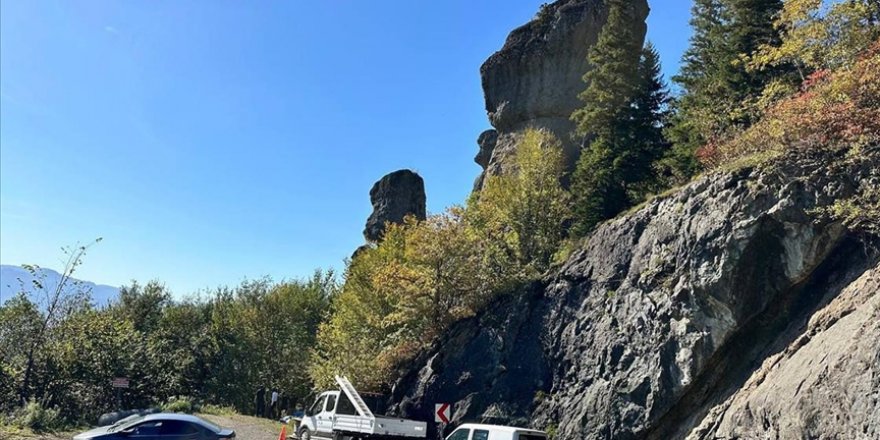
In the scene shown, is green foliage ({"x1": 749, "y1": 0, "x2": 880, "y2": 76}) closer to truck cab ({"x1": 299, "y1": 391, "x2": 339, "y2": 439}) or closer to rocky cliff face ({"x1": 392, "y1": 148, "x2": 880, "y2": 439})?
rocky cliff face ({"x1": 392, "y1": 148, "x2": 880, "y2": 439})

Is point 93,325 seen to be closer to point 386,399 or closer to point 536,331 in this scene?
point 386,399

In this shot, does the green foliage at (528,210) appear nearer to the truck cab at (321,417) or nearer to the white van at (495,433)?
the truck cab at (321,417)

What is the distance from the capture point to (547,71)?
44625mm

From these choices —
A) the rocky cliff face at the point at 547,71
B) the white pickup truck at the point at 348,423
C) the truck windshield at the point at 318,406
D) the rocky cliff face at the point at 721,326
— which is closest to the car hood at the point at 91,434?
the white pickup truck at the point at 348,423

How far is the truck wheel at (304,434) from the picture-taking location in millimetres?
23806

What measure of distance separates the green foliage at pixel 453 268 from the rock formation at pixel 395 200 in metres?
15.6

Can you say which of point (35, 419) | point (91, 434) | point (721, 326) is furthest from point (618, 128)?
point (35, 419)

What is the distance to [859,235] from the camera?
669 inches

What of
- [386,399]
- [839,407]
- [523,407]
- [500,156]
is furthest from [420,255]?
[839,407]

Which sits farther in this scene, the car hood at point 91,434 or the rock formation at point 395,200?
the rock formation at point 395,200

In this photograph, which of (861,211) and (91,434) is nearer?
(91,434)

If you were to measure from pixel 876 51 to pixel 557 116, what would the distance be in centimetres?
2650

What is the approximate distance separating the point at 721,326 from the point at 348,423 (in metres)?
13.9

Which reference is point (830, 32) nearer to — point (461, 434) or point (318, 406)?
point (461, 434)
